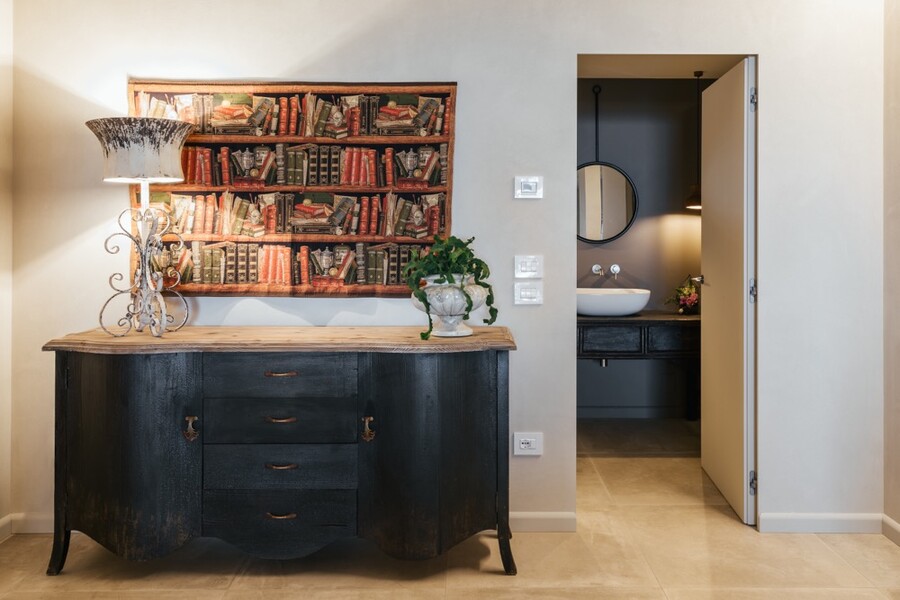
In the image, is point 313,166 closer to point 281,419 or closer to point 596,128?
point 281,419

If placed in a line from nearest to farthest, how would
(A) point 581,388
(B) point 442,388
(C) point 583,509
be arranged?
(B) point 442,388, (C) point 583,509, (A) point 581,388

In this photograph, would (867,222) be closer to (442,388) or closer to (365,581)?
(442,388)

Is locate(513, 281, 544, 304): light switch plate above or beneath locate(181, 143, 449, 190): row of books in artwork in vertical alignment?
beneath

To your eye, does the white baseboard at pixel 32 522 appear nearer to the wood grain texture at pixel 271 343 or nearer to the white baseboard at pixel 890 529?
the wood grain texture at pixel 271 343

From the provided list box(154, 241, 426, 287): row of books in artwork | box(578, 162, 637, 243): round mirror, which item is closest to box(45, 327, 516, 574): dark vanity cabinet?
box(154, 241, 426, 287): row of books in artwork

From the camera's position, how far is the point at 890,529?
120 inches

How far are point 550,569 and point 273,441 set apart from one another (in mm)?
1134

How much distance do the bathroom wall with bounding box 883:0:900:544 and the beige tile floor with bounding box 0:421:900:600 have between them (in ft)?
0.82

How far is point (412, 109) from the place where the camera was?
122 inches

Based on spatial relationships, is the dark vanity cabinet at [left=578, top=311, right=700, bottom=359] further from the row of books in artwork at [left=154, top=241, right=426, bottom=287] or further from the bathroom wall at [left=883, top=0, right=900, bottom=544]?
the row of books in artwork at [left=154, top=241, right=426, bottom=287]

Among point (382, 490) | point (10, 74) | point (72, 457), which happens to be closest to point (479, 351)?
point (382, 490)

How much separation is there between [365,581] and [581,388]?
2.78m

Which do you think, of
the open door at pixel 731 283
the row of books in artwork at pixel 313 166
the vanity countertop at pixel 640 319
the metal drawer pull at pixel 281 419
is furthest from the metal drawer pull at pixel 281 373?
the vanity countertop at pixel 640 319

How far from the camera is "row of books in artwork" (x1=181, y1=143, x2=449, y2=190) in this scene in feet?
10.2
